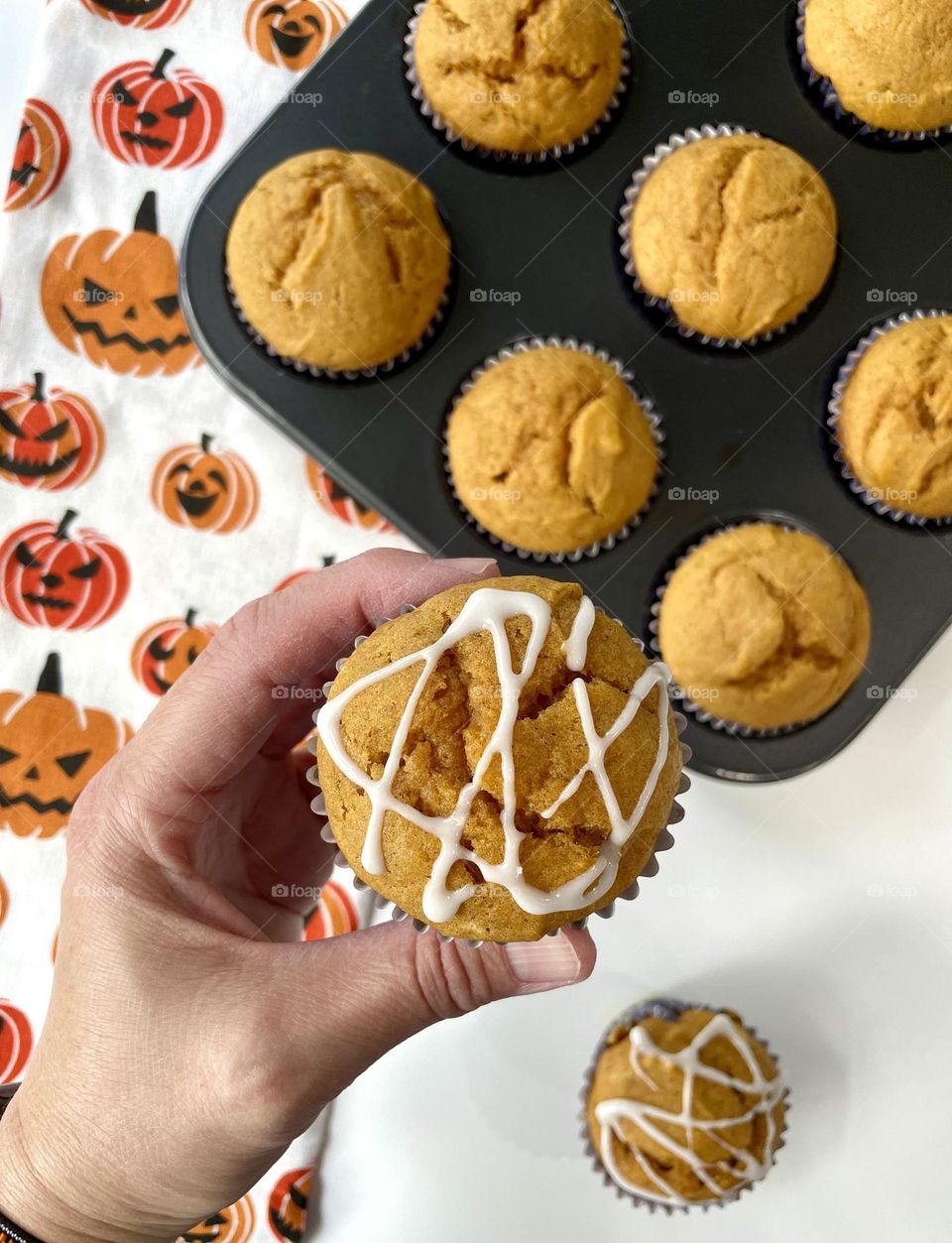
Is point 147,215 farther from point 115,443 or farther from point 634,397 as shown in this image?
point 634,397

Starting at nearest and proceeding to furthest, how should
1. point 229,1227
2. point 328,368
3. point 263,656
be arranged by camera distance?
point 263,656, point 328,368, point 229,1227

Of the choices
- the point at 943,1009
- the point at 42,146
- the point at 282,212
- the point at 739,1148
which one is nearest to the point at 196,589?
the point at 282,212

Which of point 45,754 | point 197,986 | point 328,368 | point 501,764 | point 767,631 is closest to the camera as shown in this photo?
point 501,764

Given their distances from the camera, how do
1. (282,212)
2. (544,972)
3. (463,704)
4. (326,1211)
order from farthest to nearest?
(326,1211)
(282,212)
(544,972)
(463,704)

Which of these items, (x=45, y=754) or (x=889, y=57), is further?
(x=45, y=754)

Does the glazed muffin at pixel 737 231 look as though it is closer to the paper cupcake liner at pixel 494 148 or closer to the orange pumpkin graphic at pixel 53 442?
the paper cupcake liner at pixel 494 148

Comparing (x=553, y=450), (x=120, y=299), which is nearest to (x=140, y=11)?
(x=120, y=299)

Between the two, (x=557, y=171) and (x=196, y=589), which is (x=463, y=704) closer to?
(x=196, y=589)
